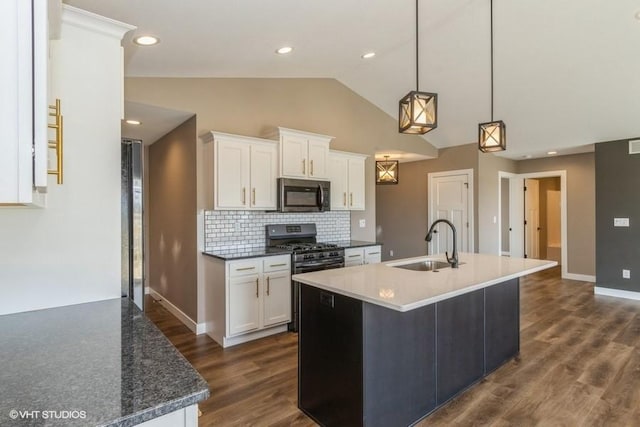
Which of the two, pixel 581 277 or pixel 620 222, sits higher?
pixel 620 222

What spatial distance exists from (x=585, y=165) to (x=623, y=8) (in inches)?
162

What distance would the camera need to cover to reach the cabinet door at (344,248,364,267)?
436cm

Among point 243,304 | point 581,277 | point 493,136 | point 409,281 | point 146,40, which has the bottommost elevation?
point 581,277

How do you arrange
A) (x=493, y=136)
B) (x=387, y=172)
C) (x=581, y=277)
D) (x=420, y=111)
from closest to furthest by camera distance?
(x=420, y=111)
(x=493, y=136)
(x=387, y=172)
(x=581, y=277)

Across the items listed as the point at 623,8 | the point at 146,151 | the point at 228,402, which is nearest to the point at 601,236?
the point at 623,8

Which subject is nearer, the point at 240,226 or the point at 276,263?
the point at 276,263

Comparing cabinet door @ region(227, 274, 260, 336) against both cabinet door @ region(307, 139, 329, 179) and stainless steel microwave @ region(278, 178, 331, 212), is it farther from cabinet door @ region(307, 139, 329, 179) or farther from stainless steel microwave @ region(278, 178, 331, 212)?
cabinet door @ region(307, 139, 329, 179)

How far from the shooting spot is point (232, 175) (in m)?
3.73

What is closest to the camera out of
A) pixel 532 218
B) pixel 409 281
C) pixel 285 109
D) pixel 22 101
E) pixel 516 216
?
pixel 22 101

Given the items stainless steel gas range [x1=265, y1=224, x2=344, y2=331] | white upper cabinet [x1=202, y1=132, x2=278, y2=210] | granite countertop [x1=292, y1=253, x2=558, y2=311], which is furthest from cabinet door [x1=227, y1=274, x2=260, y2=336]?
granite countertop [x1=292, y1=253, x2=558, y2=311]

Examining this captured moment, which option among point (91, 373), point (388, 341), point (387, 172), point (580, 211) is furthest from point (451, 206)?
point (91, 373)

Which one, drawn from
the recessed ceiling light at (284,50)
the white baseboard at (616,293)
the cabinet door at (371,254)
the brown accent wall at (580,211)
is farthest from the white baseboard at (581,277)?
the recessed ceiling light at (284,50)

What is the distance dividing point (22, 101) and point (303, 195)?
3.65 metres

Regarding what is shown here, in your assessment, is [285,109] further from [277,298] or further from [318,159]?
[277,298]
